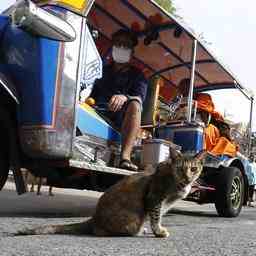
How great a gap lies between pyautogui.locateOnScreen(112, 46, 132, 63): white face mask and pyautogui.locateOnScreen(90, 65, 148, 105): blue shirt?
8.3 inches

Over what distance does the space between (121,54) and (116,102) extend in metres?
1.12

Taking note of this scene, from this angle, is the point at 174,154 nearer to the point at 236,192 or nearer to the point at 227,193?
the point at 227,193

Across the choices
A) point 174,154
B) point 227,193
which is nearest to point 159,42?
point 227,193

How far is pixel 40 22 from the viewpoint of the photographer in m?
5.98

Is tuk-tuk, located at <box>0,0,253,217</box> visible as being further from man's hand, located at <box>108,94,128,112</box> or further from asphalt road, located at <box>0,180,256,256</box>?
asphalt road, located at <box>0,180,256,256</box>

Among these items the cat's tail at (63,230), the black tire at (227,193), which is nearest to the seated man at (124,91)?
the cat's tail at (63,230)

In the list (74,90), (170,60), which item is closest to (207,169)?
(170,60)

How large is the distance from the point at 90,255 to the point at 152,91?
5.31 metres

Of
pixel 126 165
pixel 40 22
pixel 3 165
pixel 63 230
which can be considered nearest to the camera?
pixel 63 230

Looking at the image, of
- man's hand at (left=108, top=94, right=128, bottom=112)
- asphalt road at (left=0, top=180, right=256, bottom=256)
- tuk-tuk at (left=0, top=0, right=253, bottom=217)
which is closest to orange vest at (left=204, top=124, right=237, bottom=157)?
tuk-tuk at (left=0, top=0, right=253, bottom=217)

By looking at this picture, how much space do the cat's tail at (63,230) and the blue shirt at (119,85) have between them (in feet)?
8.84

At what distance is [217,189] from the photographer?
9273 millimetres

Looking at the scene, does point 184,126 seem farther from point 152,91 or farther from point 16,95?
point 16,95

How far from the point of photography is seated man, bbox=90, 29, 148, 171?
754 cm
